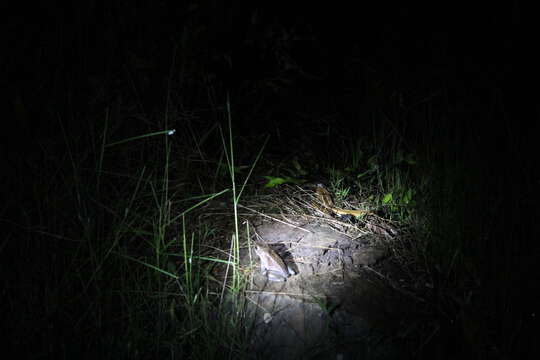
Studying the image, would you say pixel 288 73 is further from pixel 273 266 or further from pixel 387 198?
pixel 273 266

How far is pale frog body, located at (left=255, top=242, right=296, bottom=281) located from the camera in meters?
1.28

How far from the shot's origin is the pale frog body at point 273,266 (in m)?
1.28

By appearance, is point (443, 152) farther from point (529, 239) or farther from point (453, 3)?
point (453, 3)

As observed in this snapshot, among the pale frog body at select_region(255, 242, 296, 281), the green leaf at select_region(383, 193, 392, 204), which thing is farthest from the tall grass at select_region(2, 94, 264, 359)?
the green leaf at select_region(383, 193, 392, 204)

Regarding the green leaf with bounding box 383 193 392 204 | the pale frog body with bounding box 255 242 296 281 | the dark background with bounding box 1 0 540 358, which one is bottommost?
the pale frog body with bounding box 255 242 296 281

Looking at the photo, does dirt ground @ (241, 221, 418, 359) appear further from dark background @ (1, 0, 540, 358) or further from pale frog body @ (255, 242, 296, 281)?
dark background @ (1, 0, 540, 358)

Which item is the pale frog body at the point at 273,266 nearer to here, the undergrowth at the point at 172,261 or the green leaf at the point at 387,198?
the undergrowth at the point at 172,261

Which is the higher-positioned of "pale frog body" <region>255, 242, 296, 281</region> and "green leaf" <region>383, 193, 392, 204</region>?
"green leaf" <region>383, 193, 392, 204</region>

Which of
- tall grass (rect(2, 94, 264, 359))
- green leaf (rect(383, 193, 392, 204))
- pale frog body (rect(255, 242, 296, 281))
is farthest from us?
green leaf (rect(383, 193, 392, 204))

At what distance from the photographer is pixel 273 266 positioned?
1287 mm

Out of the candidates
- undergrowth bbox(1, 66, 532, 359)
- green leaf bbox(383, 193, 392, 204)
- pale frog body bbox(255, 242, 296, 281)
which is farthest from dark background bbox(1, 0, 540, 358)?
pale frog body bbox(255, 242, 296, 281)

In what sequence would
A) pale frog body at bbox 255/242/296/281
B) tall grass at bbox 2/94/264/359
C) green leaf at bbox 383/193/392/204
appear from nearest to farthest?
1. tall grass at bbox 2/94/264/359
2. pale frog body at bbox 255/242/296/281
3. green leaf at bbox 383/193/392/204

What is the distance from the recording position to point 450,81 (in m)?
1.57

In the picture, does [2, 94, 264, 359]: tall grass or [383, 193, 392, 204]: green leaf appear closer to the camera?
[2, 94, 264, 359]: tall grass
